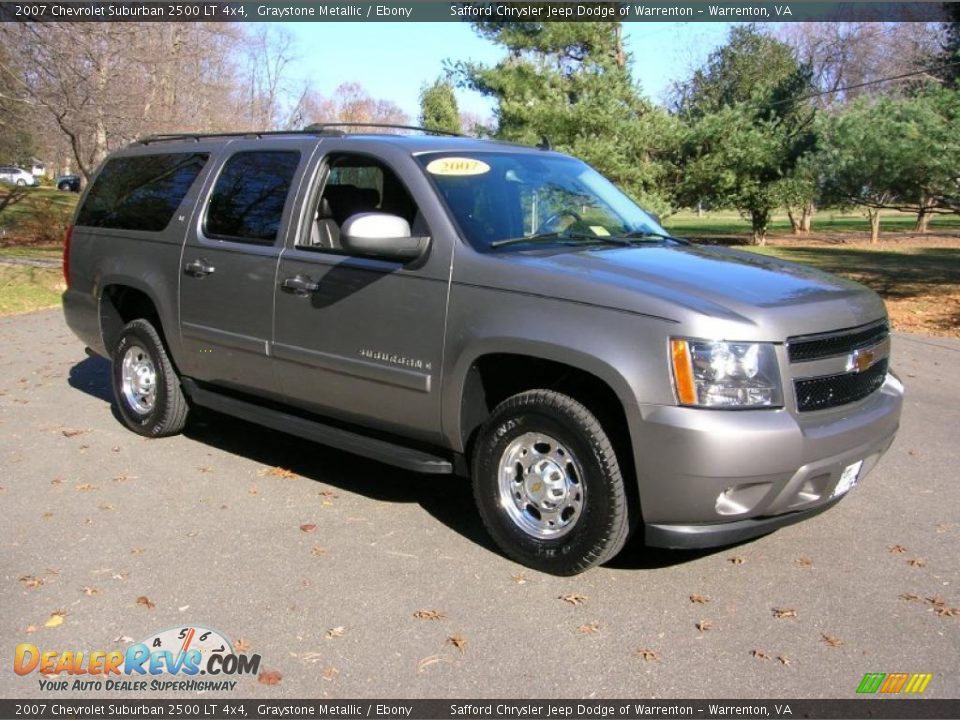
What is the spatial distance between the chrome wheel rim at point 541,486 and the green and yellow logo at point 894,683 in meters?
1.31

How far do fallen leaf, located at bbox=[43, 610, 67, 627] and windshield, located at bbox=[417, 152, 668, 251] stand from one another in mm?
2445

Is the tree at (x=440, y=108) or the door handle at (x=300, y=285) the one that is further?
the tree at (x=440, y=108)

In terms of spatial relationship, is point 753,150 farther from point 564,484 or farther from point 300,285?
point 564,484

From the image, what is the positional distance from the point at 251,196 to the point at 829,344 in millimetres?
3459

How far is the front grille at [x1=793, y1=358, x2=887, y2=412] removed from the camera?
381 cm

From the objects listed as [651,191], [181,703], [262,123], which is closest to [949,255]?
[651,191]

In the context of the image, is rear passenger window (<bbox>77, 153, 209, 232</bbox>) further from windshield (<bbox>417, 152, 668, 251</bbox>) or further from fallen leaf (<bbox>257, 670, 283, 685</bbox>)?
fallen leaf (<bbox>257, 670, 283, 685</bbox>)

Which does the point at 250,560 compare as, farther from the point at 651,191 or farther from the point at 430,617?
the point at 651,191

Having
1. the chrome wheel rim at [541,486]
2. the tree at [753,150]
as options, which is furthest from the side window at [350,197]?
the tree at [753,150]

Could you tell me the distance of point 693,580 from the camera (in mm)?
4180

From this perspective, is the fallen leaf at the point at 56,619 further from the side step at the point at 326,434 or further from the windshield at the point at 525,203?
the windshield at the point at 525,203

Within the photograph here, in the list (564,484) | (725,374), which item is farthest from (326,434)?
(725,374)

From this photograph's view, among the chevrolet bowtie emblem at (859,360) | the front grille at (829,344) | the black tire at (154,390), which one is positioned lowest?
the black tire at (154,390)

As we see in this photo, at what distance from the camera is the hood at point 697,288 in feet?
12.2
